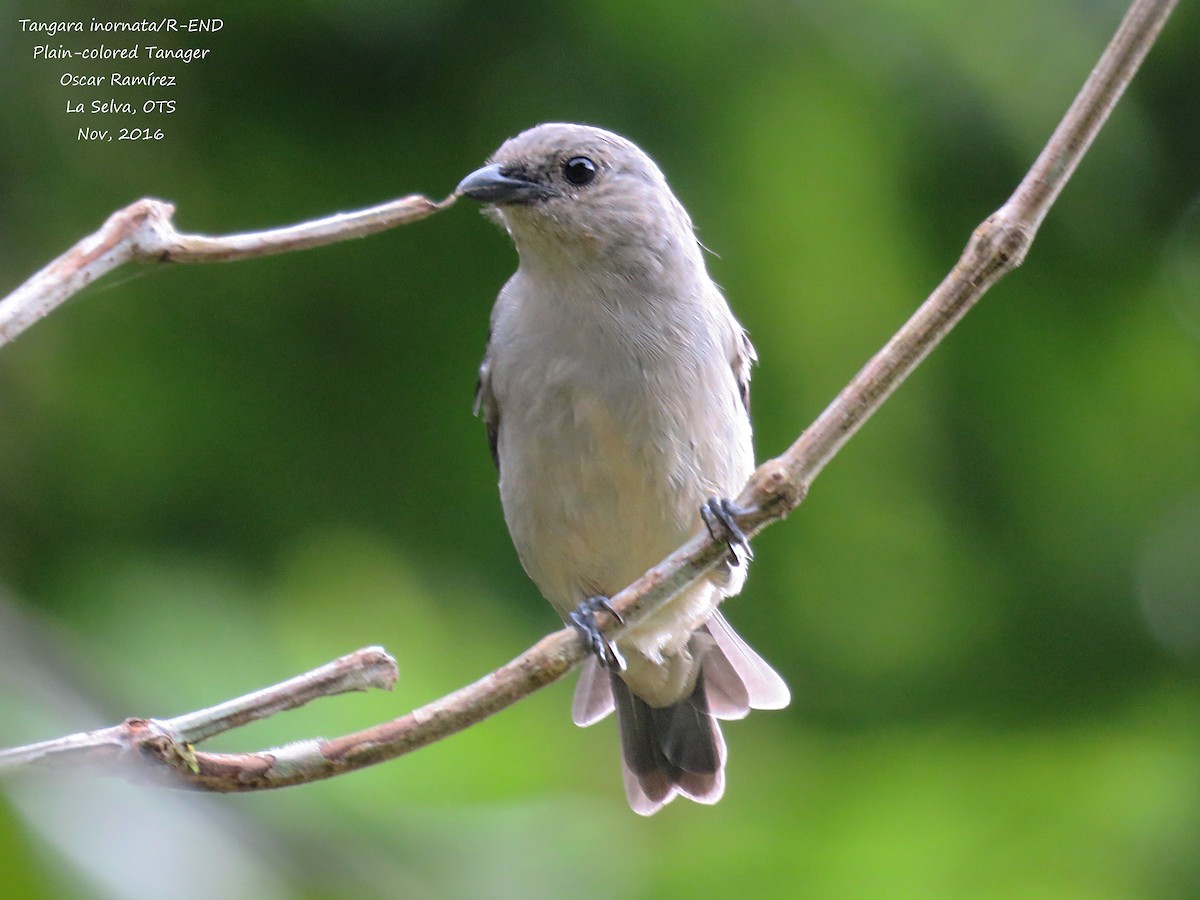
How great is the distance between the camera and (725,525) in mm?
2783

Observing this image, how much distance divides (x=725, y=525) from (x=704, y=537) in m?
0.45

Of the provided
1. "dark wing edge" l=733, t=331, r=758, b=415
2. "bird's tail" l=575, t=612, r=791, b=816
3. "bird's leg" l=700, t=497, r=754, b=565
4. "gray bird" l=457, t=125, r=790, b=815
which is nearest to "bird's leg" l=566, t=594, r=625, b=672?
"gray bird" l=457, t=125, r=790, b=815

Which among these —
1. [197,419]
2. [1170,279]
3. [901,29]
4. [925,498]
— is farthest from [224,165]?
[1170,279]

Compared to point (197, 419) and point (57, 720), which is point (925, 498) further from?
point (57, 720)

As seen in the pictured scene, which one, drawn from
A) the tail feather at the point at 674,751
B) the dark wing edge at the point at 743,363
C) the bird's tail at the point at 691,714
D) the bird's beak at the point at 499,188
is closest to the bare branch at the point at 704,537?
the bird's beak at the point at 499,188

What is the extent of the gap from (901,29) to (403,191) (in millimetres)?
1707

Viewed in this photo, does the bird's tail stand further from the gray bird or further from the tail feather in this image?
the gray bird

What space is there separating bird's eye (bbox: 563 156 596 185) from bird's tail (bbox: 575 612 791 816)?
4.99 ft

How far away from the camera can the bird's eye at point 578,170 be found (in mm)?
3461

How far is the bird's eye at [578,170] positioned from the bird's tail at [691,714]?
152 cm

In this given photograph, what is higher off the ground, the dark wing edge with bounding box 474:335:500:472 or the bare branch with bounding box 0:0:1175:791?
the dark wing edge with bounding box 474:335:500:472

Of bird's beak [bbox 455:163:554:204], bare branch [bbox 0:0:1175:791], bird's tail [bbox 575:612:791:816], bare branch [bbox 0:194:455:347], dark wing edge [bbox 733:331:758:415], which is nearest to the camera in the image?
bare branch [bbox 0:0:1175:791]

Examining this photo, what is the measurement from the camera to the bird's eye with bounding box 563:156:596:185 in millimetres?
3461

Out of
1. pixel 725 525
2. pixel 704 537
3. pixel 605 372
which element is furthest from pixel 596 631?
pixel 605 372
